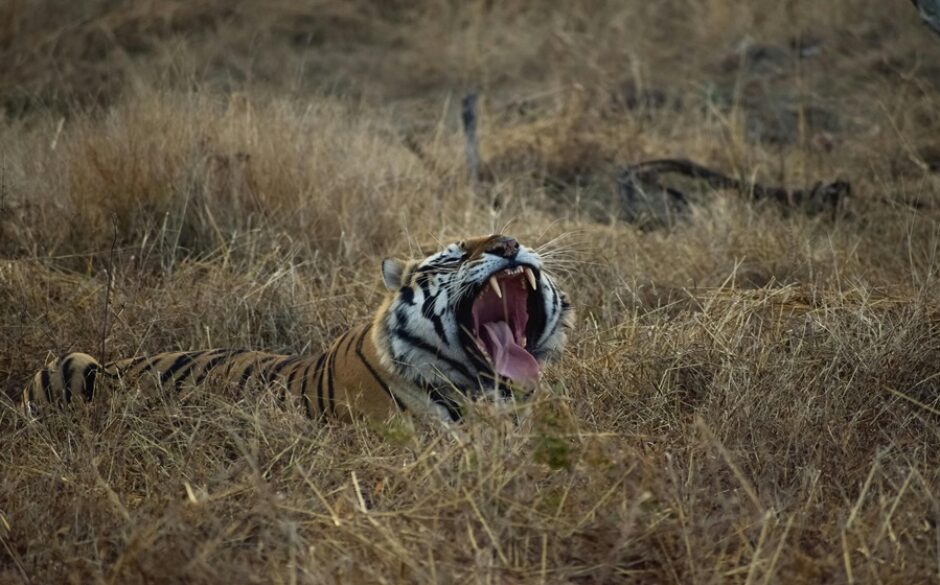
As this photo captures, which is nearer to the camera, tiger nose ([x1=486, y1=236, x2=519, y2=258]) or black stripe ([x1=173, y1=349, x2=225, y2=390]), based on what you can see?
A: tiger nose ([x1=486, y1=236, x2=519, y2=258])

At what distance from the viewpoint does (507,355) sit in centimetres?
392

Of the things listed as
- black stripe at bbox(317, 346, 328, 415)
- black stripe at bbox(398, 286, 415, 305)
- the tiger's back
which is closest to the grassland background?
the tiger's back

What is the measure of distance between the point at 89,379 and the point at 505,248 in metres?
1.45

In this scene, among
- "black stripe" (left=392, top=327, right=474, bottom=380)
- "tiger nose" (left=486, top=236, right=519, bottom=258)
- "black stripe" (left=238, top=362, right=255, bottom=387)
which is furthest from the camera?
"black stripe" (left=238, top=362, right=255, bottom=387)

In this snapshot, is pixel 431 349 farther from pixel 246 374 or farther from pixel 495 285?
pixel 246 374

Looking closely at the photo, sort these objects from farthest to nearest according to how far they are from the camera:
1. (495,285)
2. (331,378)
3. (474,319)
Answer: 1. (331,378)
2. (474,319)
3. (495,285)

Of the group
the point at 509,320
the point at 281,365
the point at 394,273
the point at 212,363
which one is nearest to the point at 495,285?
the point at 509,320

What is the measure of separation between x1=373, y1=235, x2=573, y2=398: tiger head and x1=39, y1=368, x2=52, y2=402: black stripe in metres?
1.08

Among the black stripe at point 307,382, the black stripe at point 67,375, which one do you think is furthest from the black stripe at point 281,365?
the black stripe at point 67,375

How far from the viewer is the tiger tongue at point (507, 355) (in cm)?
387

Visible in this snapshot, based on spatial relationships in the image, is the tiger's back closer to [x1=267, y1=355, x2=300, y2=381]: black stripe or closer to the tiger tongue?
[x1=267, y1=355, x2=300, y2=381]: black stripe

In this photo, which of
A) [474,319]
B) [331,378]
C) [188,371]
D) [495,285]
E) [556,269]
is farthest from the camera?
[556,269]

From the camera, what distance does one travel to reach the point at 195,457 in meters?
3.53

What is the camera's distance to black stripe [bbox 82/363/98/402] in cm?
419
